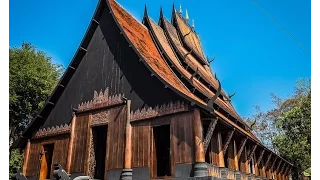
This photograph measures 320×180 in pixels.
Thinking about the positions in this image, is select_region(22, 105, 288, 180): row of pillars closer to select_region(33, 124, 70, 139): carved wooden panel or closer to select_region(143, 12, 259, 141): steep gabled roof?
select_region(33, 124, 70, 139): carved wooden panel

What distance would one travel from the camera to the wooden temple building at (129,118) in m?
9.09

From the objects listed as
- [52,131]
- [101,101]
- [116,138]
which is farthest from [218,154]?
[52,131]

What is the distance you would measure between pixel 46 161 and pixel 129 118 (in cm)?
453

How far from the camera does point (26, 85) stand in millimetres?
22906

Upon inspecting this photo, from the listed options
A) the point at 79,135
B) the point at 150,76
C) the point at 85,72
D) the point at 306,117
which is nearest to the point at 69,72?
the point at 85,72

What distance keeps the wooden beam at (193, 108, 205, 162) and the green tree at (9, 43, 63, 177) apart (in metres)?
17.5

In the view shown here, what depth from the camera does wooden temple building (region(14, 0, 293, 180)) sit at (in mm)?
9086

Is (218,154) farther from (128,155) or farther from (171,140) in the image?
(128,155)

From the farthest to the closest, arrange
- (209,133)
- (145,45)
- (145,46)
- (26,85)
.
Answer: (26,85)
(145,45)
(145,46)
(209,133)

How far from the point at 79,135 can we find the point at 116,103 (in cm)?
203

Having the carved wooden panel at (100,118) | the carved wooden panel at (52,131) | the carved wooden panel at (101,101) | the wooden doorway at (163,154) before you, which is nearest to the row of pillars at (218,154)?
the wooden doorway at (163,154)

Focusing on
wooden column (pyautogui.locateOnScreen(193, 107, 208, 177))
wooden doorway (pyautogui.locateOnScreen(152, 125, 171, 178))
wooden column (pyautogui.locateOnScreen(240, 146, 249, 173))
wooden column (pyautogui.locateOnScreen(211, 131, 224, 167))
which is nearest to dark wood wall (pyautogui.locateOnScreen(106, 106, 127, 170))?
wooden doorway (pyautogui.locateOnScreen(152, 125, 171, 178))

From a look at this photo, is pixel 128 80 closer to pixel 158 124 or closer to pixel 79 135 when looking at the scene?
pixel 158 124
